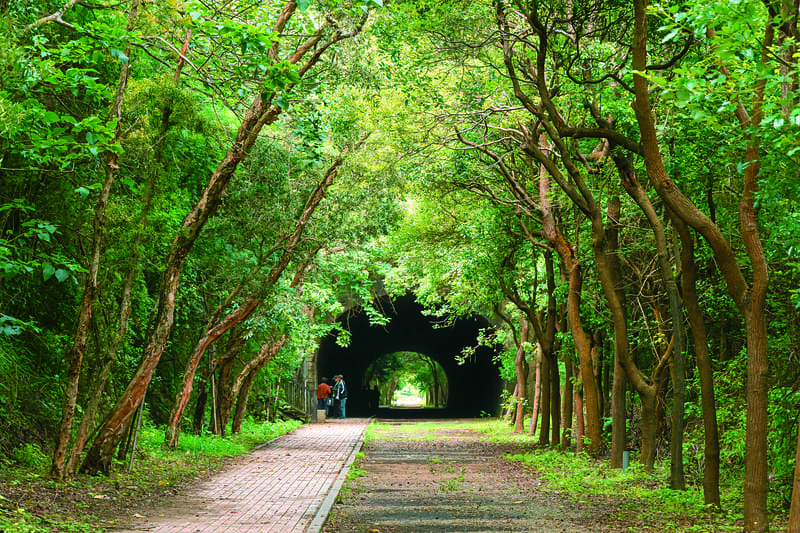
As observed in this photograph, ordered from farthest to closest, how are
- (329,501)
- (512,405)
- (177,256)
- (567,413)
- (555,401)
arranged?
(512,405)
(555,401)
(567,413)
(177,256)
(329,501)

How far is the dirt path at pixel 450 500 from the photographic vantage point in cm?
879

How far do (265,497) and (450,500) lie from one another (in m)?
2.57

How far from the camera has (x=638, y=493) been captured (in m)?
10.9

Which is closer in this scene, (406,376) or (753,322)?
(753,322)

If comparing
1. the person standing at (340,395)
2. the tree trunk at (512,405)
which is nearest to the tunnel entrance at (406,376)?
the person standing at (340,395)

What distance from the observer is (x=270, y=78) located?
8000 millimetres

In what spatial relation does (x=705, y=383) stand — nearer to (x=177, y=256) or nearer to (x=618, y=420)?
Answer: (x=618, y=420)

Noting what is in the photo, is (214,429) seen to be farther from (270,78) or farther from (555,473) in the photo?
(270,78)

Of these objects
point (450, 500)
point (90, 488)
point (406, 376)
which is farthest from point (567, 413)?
point (406, 376)

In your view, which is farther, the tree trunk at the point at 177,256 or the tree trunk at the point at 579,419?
the tree trunk at the point at 579,419

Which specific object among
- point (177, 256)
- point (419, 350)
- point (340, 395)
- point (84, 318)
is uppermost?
point (177, 256)

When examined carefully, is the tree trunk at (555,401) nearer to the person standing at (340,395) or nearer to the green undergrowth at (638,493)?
the green undergrowth at (638,493)

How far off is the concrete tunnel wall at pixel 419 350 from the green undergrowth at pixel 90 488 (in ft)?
69.2

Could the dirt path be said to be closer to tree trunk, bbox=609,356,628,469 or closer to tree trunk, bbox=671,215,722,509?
tree trunk, bbox=671,215,722,509
